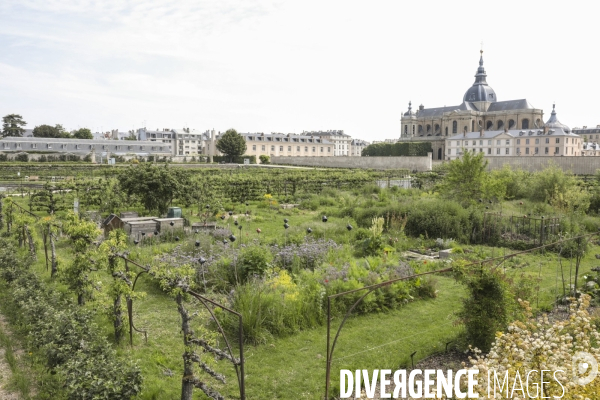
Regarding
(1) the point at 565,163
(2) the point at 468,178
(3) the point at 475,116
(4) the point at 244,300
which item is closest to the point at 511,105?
(3) the point at 475,116

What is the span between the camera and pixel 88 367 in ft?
15.6

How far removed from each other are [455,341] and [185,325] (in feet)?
12.6

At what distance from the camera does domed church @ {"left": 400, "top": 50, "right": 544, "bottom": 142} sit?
79.9 meters

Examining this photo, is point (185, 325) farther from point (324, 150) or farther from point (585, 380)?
point (324, 150)

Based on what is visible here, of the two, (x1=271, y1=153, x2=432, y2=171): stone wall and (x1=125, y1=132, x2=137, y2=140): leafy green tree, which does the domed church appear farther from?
(x1=125, y1=132, x2=137, y2=140): leafy green tree

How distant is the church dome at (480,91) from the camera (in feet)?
289

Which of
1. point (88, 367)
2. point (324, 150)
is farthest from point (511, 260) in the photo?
point (324, 150)

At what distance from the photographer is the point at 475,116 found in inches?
3305

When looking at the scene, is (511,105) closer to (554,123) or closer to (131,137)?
(554,123)

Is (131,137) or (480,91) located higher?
(480,91)

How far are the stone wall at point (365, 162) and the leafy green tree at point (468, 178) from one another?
30.9 m

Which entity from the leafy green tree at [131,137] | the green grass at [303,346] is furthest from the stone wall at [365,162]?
the leafy green tree at [131,137]

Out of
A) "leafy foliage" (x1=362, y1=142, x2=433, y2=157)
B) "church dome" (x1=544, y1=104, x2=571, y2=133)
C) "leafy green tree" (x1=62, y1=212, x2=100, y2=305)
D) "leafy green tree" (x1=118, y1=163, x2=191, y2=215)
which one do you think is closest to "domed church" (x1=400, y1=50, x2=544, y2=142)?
"church dome" (x1=544, y1=104, x2=571, y2=133)

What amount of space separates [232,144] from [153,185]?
56.7m
